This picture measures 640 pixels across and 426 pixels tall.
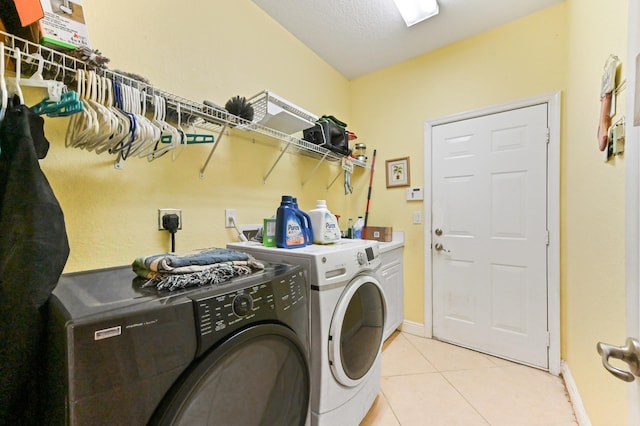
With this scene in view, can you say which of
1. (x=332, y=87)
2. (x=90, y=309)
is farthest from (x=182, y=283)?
(x=332, y=87)

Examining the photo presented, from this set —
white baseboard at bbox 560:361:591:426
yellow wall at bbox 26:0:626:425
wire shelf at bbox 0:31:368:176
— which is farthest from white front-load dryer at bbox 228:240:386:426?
white baseboard at bbox 560:361:591:426

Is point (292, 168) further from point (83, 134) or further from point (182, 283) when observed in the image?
point (182, 283)

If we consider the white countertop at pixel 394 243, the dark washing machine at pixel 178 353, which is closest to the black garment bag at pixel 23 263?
the dark washing machine at pixel 178 353

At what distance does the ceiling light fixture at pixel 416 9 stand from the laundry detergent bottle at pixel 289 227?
5.42 ft

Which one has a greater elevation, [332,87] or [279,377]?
[332,87]

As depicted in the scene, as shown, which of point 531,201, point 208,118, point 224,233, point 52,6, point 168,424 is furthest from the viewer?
point 531,201

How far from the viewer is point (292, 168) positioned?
208cm

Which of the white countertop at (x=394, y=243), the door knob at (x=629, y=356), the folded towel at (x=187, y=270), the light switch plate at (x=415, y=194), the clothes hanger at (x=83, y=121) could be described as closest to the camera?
the door knob at (x=629, y=356)

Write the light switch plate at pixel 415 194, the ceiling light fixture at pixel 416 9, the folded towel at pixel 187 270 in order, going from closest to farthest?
1. the folded towel at pixel 187 270
2. the ceiling light fixture at pixel 416 9
3. the light switch plate at pixel 415 194

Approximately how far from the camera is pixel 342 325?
1143mm

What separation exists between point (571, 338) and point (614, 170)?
1.24 meters

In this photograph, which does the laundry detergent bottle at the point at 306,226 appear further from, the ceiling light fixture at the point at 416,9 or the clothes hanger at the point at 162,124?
the ceiling light fixture at the point at 416,9

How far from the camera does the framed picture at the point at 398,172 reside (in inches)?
95.5

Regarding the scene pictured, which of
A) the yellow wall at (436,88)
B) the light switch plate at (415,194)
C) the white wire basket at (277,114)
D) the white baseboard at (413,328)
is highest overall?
the yellow wall at (436,88)
